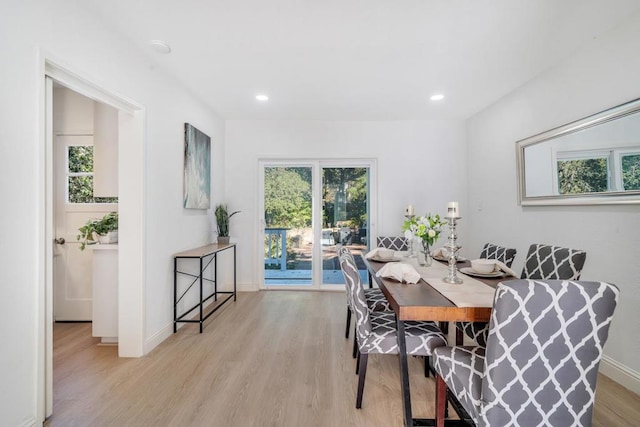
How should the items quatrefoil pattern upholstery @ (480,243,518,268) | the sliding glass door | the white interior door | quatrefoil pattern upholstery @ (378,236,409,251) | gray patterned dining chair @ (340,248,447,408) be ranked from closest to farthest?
gray patterned dining chair @ (340,248,447,408), quatrefoil pattern upholstery @ (480,243,518,268), the white interior door, quatrefoil pattern upholstery @ (378,236,409,251), the sliding glass door

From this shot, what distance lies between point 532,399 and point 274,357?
1.83 m

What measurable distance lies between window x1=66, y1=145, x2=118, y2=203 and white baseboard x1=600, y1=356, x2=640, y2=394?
4.72 metres

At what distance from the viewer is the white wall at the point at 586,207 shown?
198 cm

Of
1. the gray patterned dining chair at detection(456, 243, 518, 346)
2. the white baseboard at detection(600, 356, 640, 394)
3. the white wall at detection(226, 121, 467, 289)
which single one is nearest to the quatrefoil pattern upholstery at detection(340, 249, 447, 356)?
the gray patterned dining chair at detection(456, 243, 518, 346)

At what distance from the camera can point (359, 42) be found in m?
2.24

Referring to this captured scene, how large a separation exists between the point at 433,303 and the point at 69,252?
3.68 meters

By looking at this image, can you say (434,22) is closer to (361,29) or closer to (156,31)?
(361,29)

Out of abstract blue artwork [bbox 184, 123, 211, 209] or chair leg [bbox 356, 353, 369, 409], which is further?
abstract blue artwork [bbox 184, 123, 211, 209]

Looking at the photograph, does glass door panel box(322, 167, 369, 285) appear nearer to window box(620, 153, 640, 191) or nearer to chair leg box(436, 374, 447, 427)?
window box(620, 153, 640, 191)

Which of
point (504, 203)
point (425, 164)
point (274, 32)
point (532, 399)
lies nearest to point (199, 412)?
point (532, 399)

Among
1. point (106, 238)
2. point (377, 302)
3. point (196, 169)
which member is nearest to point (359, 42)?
point (377, 302)

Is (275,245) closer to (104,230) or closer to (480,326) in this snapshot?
(104,230)

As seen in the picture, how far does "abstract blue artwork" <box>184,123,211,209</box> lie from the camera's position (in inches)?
122

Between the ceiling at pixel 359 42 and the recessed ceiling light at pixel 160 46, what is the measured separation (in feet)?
0.12
